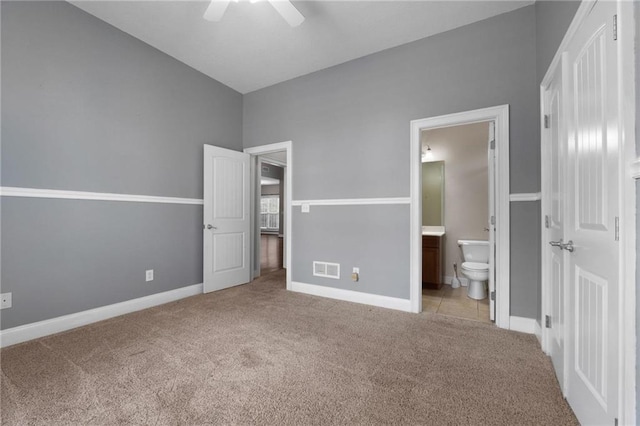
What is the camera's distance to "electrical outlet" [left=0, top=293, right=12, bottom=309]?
197 centimetres

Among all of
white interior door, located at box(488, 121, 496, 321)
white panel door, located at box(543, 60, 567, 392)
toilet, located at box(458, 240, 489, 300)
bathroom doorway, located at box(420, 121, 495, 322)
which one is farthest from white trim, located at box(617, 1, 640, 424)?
bathroom doorway, located at box(420, 121, 495, 322)

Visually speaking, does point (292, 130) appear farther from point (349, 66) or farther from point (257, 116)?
point (349, 66)

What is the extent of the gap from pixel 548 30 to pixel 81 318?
449 cm

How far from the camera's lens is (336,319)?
255cm

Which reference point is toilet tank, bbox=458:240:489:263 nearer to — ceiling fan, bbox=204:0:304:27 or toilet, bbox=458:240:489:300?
toilet, bbox=458:240:489:300

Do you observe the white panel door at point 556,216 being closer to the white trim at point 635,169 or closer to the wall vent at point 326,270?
the white trim at point 635,169

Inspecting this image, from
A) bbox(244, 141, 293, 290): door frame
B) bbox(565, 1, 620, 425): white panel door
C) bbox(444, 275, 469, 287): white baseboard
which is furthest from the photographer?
bbox(444, 275, 469, 287): white baseboard

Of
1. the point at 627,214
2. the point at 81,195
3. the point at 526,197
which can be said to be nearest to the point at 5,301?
the point at 81,195

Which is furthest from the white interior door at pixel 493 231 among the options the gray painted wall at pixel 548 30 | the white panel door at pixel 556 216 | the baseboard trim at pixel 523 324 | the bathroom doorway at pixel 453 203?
the bathroom doorway at pixel 453 203

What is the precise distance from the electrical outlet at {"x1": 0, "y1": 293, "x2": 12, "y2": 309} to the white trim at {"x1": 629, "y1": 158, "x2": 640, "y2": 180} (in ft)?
12.2

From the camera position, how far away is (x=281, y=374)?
1638 millimetres

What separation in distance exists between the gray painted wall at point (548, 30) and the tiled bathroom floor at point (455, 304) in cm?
63

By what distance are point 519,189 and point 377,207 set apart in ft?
4.25

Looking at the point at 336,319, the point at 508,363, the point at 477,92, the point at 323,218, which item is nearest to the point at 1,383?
the point at 336,319
